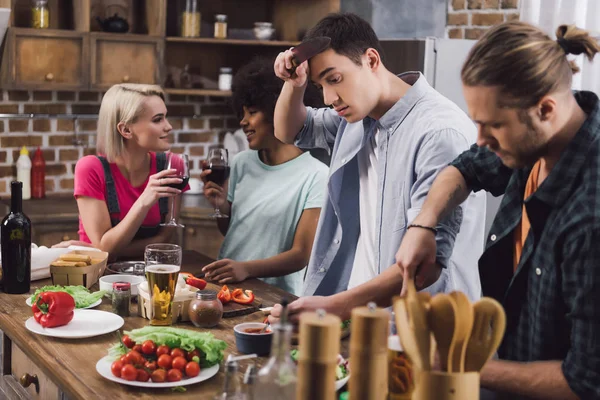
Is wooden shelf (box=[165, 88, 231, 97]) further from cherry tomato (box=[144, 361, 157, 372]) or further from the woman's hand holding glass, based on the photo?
cherry tomato (box=[144, 361, 157, 372])

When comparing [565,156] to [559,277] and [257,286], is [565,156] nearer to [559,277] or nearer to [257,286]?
[559,277]

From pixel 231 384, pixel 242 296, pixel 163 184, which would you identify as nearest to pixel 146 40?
pixel 163 184

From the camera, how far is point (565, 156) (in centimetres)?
150

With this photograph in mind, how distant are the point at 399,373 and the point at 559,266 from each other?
382mm

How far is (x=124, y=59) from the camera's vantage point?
14.4 feet

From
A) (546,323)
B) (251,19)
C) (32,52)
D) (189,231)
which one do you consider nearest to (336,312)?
(546,323)

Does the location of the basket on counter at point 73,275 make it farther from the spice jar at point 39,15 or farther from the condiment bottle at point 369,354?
the spice jar at point 39,15

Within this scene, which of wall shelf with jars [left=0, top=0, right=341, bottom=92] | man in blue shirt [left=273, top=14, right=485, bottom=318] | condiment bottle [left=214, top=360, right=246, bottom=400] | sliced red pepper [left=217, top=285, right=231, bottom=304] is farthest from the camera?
wall shelf with jars [left=0, top=0, right=341, bottom=92]

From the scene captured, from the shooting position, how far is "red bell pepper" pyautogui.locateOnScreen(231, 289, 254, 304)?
2.32m

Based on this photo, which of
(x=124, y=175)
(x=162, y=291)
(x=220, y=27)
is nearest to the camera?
(x=162, y=291)

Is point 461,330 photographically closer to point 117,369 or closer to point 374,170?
point 117,369

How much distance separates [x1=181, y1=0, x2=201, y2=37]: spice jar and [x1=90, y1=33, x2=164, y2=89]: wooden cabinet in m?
0.20

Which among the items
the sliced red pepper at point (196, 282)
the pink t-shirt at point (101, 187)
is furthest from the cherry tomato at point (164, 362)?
the pink t-shirt at point (101, 187)

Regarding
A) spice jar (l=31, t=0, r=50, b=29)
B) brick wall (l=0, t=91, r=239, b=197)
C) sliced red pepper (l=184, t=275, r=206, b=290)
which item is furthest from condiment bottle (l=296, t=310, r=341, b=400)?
brick wall (l=0, t=91, r=239, b=197)
